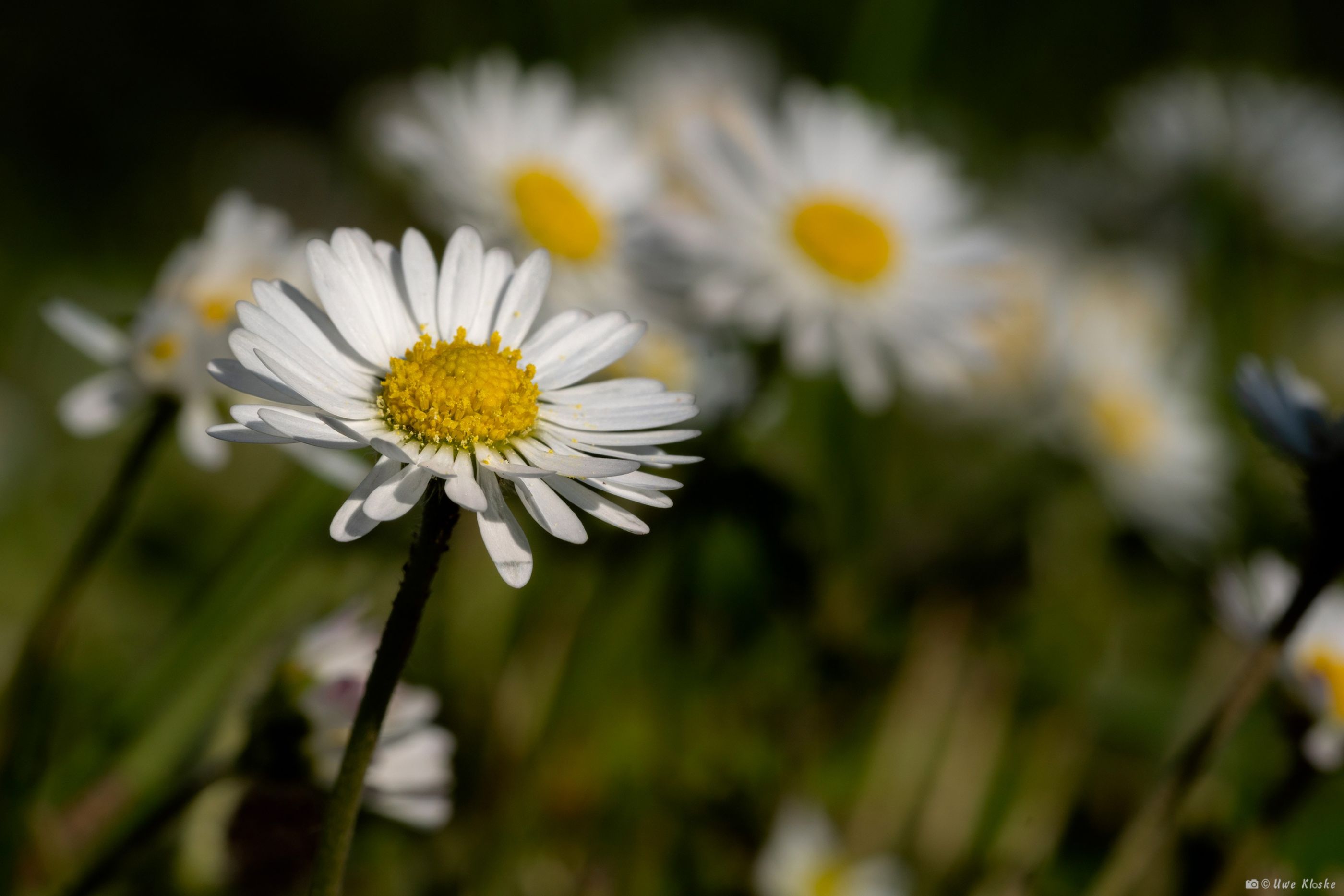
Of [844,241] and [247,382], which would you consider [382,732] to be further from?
[844,241]

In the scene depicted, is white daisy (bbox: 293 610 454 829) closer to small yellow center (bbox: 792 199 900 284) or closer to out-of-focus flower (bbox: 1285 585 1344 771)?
out-of-focus flower (bbox: 1285 585 1344 771)

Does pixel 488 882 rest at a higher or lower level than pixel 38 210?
lower

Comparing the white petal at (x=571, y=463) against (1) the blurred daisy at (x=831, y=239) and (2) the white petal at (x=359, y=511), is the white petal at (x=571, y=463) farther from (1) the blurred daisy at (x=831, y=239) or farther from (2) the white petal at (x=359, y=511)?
(1) the blurred daisy at (x=831, y=239)

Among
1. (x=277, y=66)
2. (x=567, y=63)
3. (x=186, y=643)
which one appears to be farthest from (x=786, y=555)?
(x=277, y=66)

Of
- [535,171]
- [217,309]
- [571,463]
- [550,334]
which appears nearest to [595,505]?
[571,463]

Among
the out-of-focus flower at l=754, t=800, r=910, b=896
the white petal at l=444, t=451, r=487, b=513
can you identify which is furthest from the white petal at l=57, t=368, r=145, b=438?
the out-of-focus flower at l=754, t=800, r=910, b=896

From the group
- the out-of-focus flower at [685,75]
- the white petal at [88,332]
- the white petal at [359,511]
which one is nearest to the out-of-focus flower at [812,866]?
the white petal at [359,511]

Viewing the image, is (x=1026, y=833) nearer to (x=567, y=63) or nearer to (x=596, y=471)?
(x=596, y=471)
